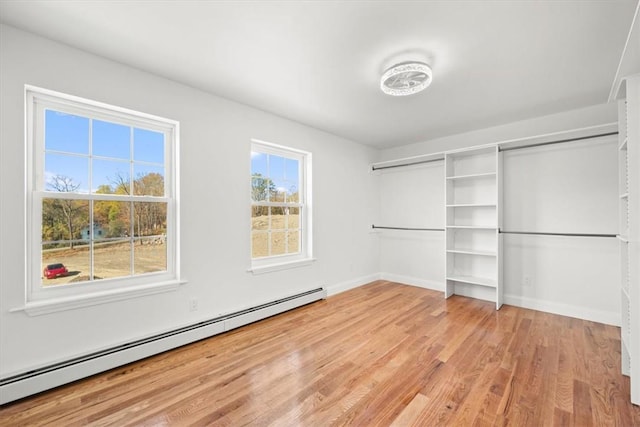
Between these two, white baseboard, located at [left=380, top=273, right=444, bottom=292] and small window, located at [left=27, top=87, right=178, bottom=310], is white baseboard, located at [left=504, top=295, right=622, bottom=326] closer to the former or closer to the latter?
white baseboard, located at [left=380, top=273, right=444, bottom=292]

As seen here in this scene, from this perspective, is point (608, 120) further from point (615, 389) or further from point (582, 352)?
point (615, 389)

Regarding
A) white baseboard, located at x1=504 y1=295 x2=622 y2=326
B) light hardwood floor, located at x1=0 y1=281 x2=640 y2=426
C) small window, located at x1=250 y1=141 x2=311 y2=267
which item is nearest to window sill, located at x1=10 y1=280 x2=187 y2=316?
light hardwood floor, located at x1=0 y1=281 x2=640 y2=426

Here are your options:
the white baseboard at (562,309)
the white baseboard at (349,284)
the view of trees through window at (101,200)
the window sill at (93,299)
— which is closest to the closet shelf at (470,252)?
the white baseboard at (562,309)

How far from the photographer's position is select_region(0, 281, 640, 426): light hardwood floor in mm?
1674

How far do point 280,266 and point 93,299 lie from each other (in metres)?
1.85

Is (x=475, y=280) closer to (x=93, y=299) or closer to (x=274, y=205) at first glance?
(x=274, y=205)

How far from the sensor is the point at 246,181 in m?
3.12

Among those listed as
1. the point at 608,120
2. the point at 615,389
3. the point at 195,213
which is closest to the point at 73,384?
the point at 195,213

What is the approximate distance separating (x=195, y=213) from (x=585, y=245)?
450 cm

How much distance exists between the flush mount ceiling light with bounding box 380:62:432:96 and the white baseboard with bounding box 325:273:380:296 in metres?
2.86

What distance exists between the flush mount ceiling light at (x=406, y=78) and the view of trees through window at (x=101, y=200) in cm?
222

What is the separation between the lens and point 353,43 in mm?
2012

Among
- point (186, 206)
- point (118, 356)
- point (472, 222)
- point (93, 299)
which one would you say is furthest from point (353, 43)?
point (472, 222)

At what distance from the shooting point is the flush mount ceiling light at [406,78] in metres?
2.19
